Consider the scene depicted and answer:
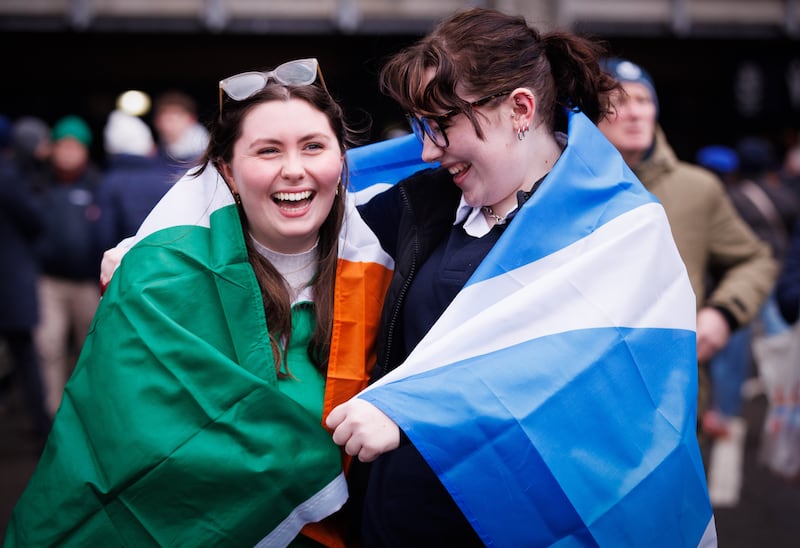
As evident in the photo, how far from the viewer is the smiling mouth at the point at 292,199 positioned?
244 centimetres

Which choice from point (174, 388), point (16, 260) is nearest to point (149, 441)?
point (174, 388)

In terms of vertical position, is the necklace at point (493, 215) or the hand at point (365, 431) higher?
the necklace at point (493, 215)

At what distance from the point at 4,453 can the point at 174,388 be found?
4931 mm

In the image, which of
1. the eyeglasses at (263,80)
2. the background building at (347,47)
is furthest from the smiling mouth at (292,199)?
the background building at (347,47)

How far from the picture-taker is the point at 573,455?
84.6 inches

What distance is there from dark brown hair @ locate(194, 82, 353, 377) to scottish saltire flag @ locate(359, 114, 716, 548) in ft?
1.26

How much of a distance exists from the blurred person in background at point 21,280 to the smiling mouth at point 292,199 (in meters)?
4.43

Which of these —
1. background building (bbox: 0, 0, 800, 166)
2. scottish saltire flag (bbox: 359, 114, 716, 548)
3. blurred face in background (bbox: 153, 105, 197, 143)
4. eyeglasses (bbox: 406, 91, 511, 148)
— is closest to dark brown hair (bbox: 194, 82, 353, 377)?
eyeglasses (bbox: 406, 91, 511, 148)

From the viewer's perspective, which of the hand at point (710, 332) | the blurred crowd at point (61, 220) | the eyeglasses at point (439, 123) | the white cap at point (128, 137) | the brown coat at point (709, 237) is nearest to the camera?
the eyeglasses at point (439, 123)

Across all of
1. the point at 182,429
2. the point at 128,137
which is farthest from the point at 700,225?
the point at 128,137

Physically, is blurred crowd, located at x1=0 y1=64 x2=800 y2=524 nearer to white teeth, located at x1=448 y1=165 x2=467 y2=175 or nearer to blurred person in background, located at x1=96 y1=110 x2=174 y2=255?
blurred person in background, located at x1=96 y1=110 x2=174 y2=255

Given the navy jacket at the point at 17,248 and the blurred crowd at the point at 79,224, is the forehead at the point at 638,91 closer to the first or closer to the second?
the blurred crowd at the point at 79,224

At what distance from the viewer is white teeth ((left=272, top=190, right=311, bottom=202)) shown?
2439mm

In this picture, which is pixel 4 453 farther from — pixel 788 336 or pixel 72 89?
pixel 72 89
